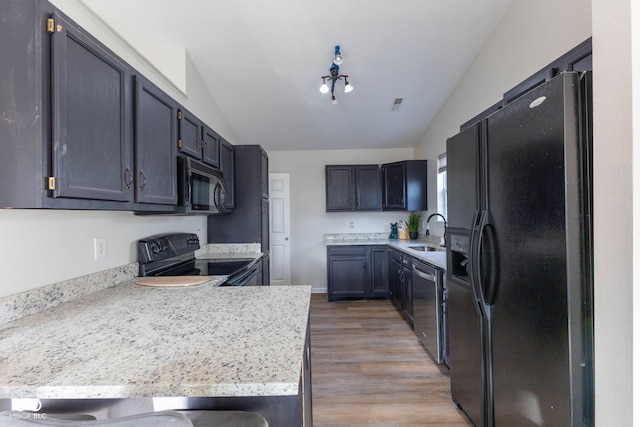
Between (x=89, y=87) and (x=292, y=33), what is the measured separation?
6.15 ft

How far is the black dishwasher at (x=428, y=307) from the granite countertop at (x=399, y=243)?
0.26ft

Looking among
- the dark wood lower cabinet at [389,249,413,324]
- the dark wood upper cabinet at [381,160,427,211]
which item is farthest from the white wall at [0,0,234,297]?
the dark wood upper cabinet at [381,160,427,211]

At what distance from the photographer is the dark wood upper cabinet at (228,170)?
2.91m

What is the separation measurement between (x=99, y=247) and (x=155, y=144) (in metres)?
0.67

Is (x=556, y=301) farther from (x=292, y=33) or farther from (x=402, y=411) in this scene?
(x=292, y=33)

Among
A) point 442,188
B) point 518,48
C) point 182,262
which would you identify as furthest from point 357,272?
point 518,48

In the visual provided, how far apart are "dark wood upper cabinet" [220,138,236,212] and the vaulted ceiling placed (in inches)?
30.3

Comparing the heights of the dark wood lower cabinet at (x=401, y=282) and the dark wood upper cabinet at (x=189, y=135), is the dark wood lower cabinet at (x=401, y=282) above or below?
below

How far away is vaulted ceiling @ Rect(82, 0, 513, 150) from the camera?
2.26 meters

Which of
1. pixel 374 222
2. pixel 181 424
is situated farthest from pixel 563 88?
pixel 374 222

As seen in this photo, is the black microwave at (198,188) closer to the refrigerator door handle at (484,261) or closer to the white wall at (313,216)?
the refrigerator door handle at (484,261)

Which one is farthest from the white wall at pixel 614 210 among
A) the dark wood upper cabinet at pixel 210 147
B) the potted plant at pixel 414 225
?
the potted plant at pixel 414 225

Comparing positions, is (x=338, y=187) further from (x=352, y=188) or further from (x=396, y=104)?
(x=396, y=104)

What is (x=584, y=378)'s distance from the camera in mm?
961
